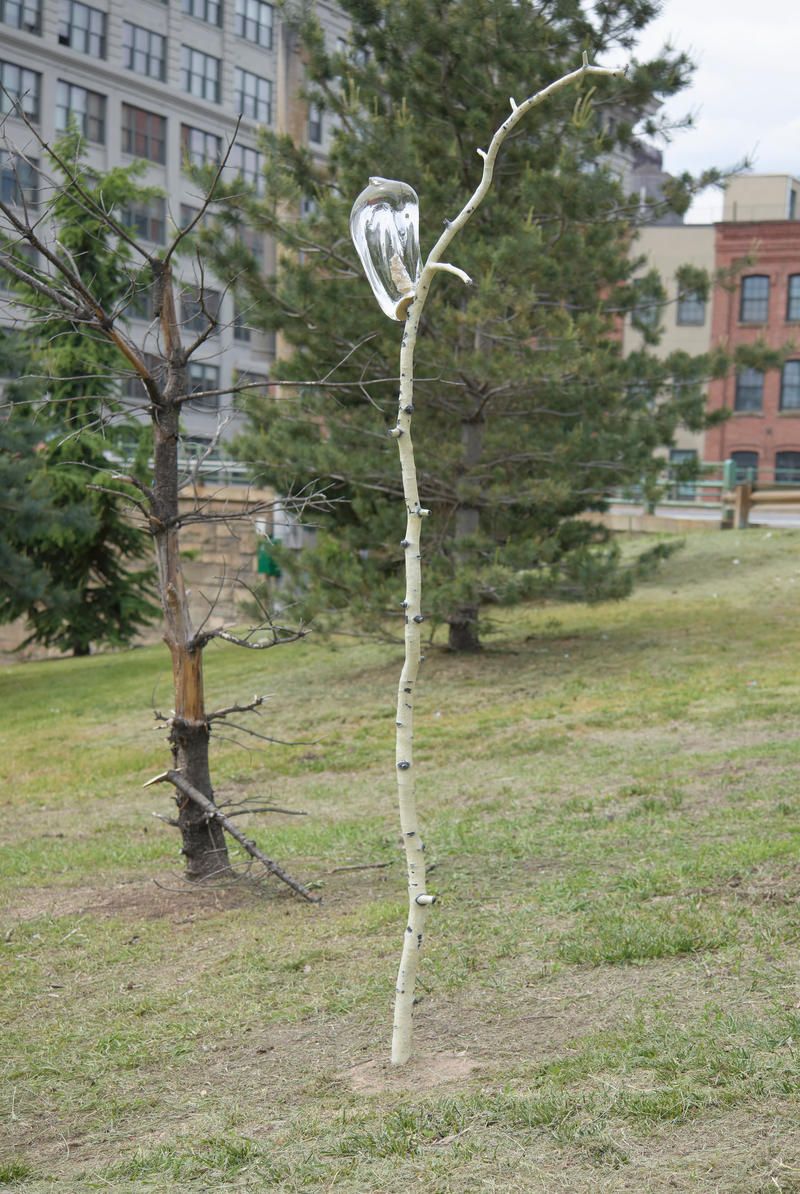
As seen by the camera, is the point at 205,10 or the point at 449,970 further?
the point at 205,10

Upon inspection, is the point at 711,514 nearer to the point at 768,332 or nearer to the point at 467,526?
the point at 467,526

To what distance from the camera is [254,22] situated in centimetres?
4478

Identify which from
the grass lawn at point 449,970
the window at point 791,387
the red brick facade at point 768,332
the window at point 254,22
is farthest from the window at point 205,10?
the grass lawn at point 449,970

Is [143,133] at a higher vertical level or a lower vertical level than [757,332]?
higher

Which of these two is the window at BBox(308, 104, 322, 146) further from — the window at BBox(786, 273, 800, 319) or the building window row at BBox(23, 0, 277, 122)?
the window at BBox(786, 273, 800, 319)

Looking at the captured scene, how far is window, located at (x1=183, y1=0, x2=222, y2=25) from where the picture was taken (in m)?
42.5

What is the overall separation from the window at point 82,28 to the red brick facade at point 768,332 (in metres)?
20.9

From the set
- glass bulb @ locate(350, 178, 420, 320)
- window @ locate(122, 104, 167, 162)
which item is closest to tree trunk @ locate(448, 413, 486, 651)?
glass bulb @ locate(350, 178, 420, 320)

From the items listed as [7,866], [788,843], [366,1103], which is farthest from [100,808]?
[366,1103]

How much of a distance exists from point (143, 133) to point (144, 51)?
2620mm

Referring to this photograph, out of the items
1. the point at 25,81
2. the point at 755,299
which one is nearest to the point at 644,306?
the point at 25,81

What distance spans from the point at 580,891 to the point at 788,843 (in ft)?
3.61

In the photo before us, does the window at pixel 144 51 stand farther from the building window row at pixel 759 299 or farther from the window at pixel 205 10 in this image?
the building window row at pixel 759 299

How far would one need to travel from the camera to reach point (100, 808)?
1063cm
